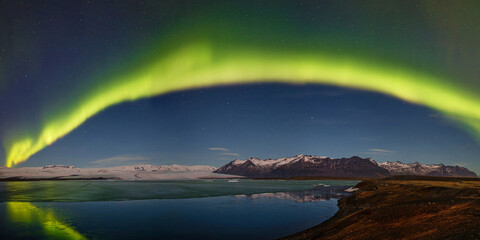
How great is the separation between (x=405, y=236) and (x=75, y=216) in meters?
40.7

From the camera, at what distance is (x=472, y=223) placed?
17.3 metres

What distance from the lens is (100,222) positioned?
35.9m

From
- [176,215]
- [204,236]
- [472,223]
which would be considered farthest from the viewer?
[176,215]

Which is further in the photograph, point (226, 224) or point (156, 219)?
point (156, 219)

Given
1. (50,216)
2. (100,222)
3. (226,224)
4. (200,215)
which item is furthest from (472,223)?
(50,216)

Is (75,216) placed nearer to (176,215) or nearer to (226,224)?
(176,215)

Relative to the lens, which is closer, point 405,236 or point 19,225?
point 405,236

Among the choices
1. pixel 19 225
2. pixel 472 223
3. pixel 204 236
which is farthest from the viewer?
pixel 19 225

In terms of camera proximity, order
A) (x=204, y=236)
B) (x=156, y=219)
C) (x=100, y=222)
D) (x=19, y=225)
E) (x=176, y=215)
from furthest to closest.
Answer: (x=176, y=215) < (x=156, y=219) < (x=100, y=222) < (x=19, y=225) < (x=204, y=236)

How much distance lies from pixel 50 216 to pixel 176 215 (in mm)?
16957

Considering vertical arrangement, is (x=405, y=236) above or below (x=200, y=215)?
above

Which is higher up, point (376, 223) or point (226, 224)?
point (376, 223)

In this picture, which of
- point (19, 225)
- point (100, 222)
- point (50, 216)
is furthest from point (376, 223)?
point (50, 216)

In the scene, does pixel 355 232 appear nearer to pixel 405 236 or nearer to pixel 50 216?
pixel 405 236
